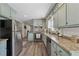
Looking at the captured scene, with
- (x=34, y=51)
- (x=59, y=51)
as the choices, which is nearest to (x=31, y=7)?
(x=34, y=51)

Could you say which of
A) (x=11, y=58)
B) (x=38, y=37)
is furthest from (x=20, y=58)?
(x=38, y=37)

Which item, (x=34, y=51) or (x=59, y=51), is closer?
(x=59, y=51)

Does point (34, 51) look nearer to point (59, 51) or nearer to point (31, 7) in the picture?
point (31, 7)

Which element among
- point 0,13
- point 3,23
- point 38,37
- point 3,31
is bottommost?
point 38,37

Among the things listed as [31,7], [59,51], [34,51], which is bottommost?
[34,51]

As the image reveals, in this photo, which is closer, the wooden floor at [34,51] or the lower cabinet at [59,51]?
the lower cabinet at [59,51]

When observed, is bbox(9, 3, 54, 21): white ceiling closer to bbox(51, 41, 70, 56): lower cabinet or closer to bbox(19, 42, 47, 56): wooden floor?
bbox(19, 42, 47, 56): wooden floor

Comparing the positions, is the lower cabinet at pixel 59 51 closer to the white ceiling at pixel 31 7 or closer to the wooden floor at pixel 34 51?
the wooden floor at pixel 34 51

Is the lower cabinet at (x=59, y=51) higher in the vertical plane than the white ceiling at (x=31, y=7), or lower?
lower

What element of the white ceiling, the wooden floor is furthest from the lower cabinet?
the white ceiling

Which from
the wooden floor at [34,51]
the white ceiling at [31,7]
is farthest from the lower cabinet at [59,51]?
the white ceiling at [31,7]

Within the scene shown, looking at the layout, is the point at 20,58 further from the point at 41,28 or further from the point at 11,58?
the point at 41,28

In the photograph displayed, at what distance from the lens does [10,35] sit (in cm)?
367

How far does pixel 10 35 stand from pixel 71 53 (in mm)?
2668
